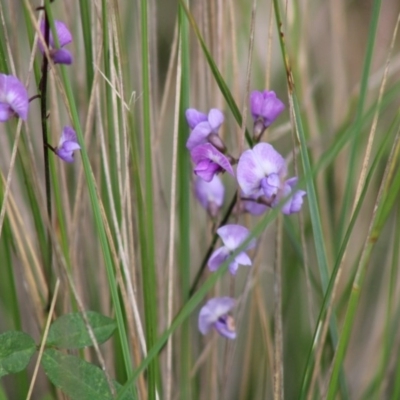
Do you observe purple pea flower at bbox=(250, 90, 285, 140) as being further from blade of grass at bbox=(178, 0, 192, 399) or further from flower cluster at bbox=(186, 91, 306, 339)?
blade of grass at bbox=(178, 0, 192, 399)

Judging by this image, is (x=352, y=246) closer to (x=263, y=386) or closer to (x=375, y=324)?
(x=375, y=324)

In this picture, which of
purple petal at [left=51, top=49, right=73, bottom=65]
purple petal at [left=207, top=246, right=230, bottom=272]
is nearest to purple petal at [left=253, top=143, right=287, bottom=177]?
purple petal at [left=207, top=246, right=230, bottom=272]

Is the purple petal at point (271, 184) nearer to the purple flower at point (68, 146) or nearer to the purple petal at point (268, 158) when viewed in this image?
the purple petal at point (268, 158)

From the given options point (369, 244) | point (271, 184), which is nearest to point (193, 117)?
point (271, 184)

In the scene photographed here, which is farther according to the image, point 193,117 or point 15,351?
point 193,117

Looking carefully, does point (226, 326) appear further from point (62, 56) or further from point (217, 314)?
point (62, 56)

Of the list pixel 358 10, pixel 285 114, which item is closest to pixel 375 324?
pixel 285 114
